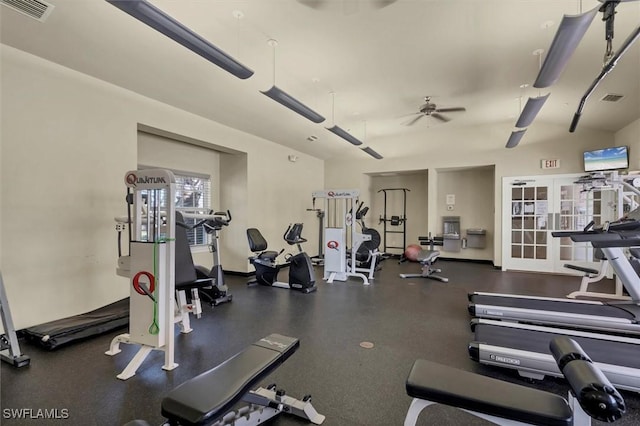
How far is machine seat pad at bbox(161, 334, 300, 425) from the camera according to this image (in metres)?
1.14

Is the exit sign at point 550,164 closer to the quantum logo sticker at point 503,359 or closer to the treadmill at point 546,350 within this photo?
the treadmill at point 546,350

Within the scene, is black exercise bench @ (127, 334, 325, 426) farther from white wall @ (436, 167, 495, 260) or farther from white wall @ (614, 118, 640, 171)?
white wall @ (436, 167, 495, 260)

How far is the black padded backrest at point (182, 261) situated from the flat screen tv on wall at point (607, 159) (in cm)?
747

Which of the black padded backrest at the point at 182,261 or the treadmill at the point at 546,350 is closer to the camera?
the treadmill at the point at 546,350

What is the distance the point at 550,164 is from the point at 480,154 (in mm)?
1389

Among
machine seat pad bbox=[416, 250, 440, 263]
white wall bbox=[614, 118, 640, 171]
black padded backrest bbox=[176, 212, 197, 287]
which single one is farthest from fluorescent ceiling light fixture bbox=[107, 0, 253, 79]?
white wall bbox=[614, 118, 640, 171]

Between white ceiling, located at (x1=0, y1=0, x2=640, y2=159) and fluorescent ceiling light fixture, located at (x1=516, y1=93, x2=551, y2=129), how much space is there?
0.47 meters

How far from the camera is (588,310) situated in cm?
330

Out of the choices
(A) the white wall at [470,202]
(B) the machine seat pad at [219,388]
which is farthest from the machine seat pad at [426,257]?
(B) the machine seat pad at [219,388]

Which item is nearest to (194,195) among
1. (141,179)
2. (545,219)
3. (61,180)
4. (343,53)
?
(61,180)

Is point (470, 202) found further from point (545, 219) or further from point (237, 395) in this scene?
point (237, 395)

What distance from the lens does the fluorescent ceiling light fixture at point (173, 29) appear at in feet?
6.54

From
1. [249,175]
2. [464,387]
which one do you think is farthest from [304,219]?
[464,387]

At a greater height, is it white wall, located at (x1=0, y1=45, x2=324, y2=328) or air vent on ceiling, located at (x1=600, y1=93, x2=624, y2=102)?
air vent on ceiling, located at (x1=600, y1=93, x2=624, y2=102)
